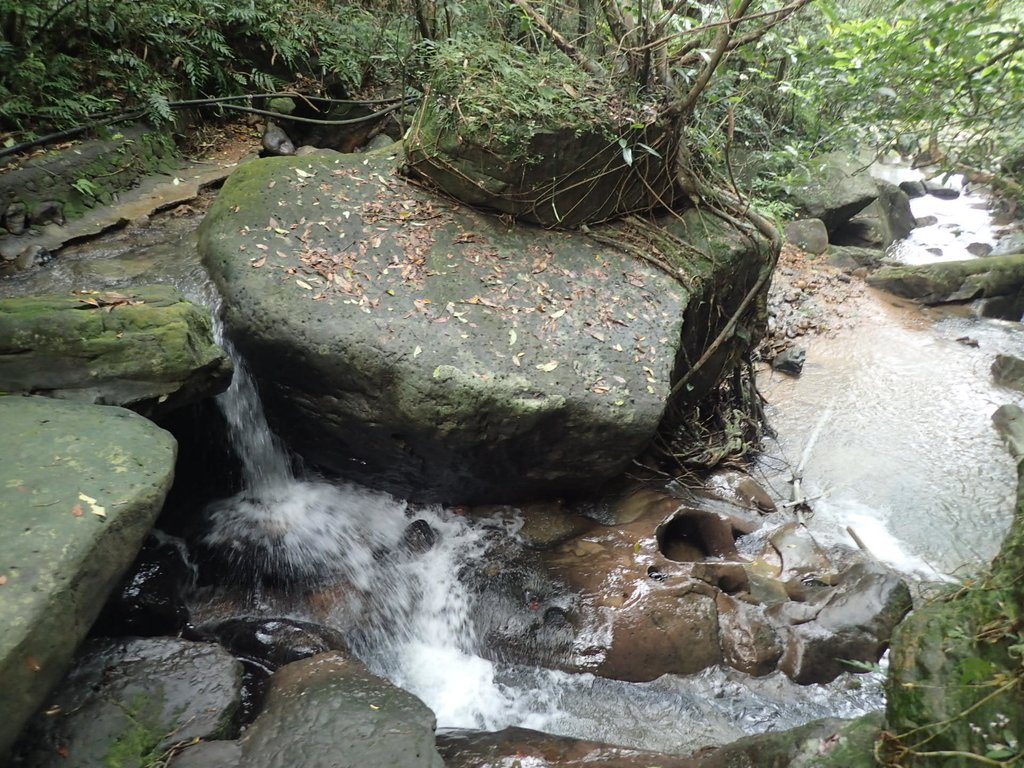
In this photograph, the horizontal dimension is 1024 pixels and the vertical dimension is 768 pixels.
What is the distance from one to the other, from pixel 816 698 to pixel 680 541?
4.56 ft

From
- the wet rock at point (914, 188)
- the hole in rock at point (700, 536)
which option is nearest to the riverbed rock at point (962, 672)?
the hole in rock at point (700, 536)

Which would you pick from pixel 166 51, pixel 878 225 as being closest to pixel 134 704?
pixel 166 51

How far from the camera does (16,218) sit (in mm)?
5078

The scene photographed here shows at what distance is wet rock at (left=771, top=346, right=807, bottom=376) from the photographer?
8.03 meters

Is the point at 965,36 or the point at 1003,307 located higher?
the point at 965,36

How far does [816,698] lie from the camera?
4004 millimetres

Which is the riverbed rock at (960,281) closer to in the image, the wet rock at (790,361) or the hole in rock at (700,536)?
the wet rock at (790,361)

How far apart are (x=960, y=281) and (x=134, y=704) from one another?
12306 millimetres

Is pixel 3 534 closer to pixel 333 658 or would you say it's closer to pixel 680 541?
pixel 333 658

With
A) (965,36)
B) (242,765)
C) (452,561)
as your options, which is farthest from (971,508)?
(242,765)

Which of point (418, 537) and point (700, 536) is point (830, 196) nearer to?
point (700, 536)

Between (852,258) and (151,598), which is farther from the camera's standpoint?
(852,258)

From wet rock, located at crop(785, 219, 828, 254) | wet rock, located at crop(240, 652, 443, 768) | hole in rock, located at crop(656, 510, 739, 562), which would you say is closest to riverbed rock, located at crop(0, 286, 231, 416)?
wet rock, located at crop(240, 652, 443, 768)

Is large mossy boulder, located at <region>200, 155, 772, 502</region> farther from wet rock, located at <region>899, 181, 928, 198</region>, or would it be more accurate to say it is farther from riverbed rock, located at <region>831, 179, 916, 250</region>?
wet rock, located at <region>899, 181, 928, 198</region>
